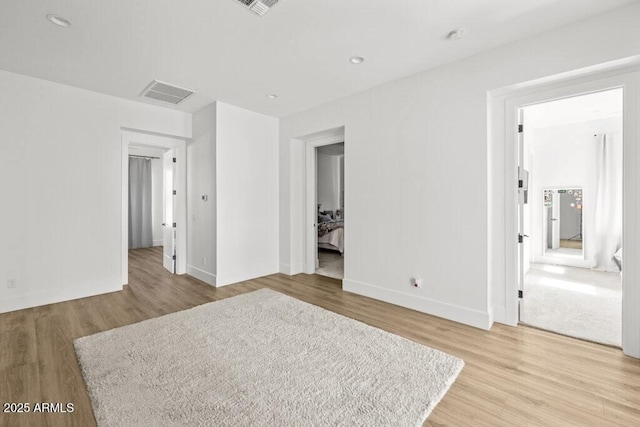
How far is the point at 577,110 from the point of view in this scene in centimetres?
451

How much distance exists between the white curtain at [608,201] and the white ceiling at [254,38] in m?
4.14

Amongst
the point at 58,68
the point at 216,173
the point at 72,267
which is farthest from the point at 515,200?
the point at 72,267

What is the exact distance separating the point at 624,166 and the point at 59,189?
6.18 meters

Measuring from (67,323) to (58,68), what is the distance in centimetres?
289

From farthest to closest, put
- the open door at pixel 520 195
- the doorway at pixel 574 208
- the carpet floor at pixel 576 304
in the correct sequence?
the doorway at pixel 574 208 → the open door at pixel 520 195 → the carpet floor at pixel 576 304

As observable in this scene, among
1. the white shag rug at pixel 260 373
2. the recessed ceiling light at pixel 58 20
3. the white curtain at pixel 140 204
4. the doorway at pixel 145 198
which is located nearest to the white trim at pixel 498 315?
the white shag rug at pixel 260 373

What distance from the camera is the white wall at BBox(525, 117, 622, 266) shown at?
5.27m

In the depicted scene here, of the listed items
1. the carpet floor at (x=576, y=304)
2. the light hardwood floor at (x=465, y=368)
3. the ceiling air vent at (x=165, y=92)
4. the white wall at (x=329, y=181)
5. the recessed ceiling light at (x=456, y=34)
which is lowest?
the light hardwood floor at (x=465, y=368)

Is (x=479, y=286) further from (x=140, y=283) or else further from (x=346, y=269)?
(x=140, y=283)

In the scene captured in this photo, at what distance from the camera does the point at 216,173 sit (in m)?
4.33

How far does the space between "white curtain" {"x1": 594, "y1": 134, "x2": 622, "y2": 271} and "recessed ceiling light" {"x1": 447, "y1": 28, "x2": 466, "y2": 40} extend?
467 cm

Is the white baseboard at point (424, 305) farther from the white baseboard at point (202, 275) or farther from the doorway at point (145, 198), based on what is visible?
the doorway at point (145, 198)

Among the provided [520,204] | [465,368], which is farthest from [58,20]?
[520,204]

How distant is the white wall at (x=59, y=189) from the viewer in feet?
11.1
